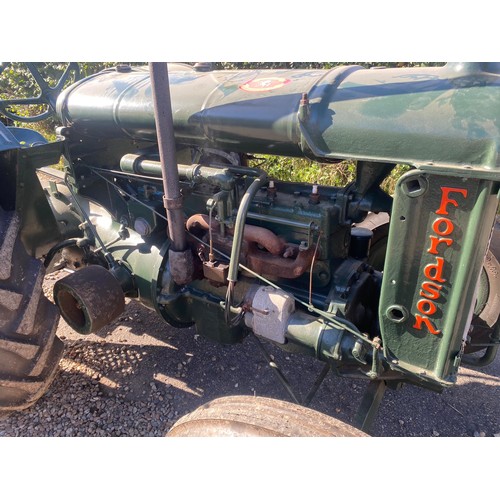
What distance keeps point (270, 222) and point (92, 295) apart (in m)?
0.93

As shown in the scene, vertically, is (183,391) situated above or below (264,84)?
below

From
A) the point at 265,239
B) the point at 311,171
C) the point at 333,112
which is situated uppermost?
the point at 333,112

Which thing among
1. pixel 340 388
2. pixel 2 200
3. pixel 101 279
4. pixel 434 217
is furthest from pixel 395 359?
pixel 2 200

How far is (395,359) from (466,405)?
3.56ft

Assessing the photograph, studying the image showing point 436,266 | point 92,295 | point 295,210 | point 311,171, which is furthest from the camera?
point 311,171

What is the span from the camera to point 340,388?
8.26 ft

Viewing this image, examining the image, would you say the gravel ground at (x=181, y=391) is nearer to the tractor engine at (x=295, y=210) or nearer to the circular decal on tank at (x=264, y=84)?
the tractor engine at (x=295, y=210)

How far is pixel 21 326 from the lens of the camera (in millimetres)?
1949

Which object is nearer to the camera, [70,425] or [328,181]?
[70,425]

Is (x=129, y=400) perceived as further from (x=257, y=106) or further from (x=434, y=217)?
(x=434, y=217)

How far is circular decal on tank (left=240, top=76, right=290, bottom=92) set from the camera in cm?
175

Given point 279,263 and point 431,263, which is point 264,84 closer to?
point 279,263

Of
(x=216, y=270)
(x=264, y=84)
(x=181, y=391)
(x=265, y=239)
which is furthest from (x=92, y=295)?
(x=264, y=84)

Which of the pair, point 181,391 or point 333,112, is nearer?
point 333,112
